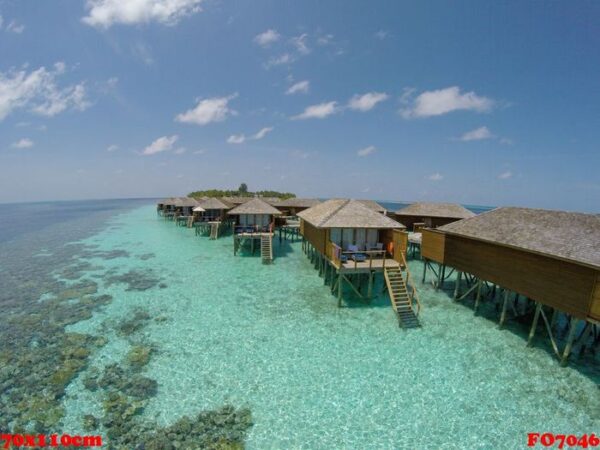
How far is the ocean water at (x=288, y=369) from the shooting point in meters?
7.92

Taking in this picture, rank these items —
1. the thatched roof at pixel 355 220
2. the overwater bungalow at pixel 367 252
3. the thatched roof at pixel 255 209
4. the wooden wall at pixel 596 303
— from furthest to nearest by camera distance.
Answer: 1. the thatched roof at pixel 255 209
2. the thatched roof at pixel 355 220
3. the overwater bungalow at pixel 367 252
4. the wooden wall at pixel 596 303

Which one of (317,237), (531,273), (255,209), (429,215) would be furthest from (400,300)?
(429,215)

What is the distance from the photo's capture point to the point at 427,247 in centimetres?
1797

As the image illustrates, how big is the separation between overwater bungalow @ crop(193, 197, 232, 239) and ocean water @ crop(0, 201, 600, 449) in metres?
18.9

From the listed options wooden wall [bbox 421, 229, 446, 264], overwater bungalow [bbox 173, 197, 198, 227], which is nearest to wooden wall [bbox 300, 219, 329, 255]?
wooden wall [bbox 421, 229, 446, 264]

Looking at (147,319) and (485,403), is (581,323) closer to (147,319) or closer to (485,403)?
(485,403)

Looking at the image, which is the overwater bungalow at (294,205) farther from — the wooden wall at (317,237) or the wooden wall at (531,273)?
the wooden wall at (531,273)

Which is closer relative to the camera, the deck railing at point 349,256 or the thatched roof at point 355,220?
the deck railing at point 349,256

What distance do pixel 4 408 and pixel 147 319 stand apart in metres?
5.73

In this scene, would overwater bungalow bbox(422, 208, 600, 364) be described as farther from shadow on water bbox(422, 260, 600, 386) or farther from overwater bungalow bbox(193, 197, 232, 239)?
overwater bungalow bbox(193, 197, 232, 239)

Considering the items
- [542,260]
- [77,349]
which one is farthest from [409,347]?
[77,349]

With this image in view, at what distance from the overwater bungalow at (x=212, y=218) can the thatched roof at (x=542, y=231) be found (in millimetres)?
28004

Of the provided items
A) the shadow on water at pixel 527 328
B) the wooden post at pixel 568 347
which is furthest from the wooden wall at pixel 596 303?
the shadow on water at pixel 527 328

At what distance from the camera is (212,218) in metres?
40.7
